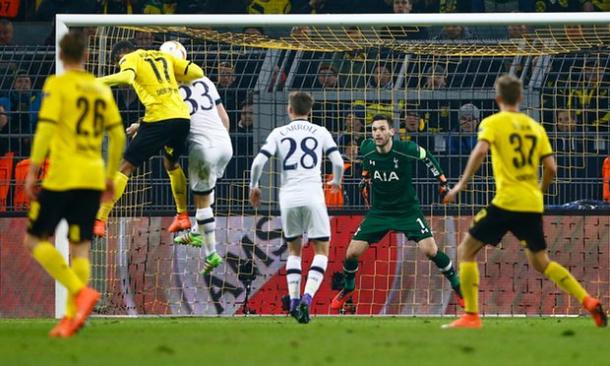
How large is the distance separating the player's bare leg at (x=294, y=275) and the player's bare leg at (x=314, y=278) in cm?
A: 10

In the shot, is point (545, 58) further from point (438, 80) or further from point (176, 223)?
point (176, 223)

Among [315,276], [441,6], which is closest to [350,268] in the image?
[315,276]

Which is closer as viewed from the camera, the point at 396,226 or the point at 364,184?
the point at 396,226

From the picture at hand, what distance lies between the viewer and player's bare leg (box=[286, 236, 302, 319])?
14.6 meters

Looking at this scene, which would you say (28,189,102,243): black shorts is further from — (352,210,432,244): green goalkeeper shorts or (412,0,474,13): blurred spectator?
(412,0,474,13): blurred spectator

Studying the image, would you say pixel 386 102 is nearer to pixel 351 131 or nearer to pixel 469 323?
pixel 351 131

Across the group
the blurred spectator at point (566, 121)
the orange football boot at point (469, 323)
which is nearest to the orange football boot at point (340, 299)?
the blurred spectator at point (566, 121)

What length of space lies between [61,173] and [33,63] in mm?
9272

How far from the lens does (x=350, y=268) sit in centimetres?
1728

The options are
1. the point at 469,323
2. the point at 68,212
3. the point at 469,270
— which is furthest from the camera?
the point at 469,323

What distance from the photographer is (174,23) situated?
1702 centimetres

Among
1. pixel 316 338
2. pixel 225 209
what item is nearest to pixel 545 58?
pixel 225 209

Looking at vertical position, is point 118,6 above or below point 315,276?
above

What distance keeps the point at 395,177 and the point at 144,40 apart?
3.97 meters
